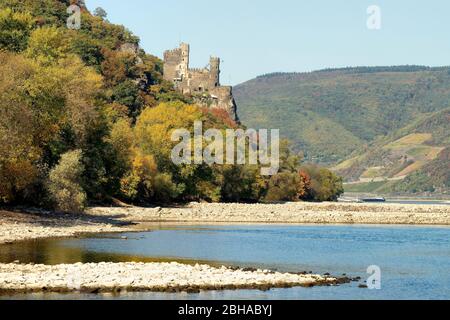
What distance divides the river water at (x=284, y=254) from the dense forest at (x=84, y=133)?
8.18 meters

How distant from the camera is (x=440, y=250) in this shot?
5784 cm

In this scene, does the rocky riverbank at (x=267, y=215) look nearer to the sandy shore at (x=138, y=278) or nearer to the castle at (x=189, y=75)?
the sandy shore at (x=138, y=278)

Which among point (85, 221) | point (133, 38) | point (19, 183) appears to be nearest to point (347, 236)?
point (85, 221)

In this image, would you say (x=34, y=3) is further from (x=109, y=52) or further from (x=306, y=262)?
(x=306, y=262)

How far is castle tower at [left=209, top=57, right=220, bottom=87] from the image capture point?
615 feet

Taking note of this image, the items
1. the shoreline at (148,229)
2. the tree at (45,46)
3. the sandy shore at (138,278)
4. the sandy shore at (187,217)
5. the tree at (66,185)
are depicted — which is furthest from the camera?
the tree at (45,46)

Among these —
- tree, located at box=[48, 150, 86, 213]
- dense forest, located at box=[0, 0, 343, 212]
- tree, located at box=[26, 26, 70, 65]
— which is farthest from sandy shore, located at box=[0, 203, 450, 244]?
tree, located at box=[26, 26, 70, 65]

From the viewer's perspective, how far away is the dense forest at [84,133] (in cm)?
5962

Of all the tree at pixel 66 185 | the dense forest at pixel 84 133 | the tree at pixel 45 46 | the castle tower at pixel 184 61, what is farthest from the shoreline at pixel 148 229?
the castle tower at pixel 184 61

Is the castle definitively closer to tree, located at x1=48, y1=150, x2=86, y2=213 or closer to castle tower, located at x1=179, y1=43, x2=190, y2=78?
castle tower, located at x1=179, y1=43, x2=190, y2=78

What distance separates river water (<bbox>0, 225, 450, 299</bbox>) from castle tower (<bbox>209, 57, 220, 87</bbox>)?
384 feet

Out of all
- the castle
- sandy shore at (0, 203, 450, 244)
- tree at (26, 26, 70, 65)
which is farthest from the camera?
the castle

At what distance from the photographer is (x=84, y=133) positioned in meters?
72.3

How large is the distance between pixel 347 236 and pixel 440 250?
461 inches
